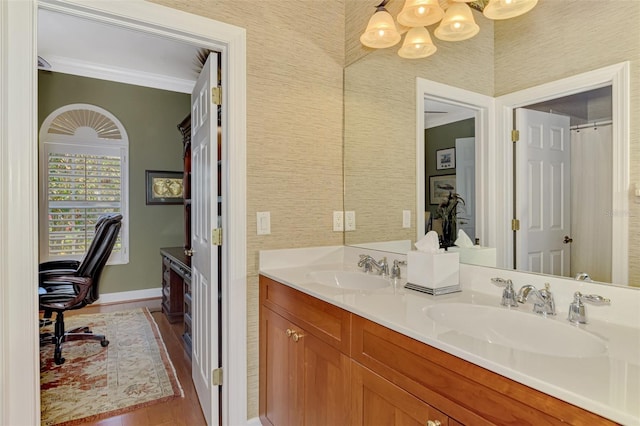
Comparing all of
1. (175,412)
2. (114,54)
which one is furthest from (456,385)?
(114,54)

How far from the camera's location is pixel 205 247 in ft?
6.66

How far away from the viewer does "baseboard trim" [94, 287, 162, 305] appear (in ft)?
14.5

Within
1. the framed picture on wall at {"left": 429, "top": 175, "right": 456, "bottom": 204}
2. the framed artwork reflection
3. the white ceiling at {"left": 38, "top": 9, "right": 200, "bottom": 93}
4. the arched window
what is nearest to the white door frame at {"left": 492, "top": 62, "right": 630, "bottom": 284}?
the framed picture on wall at {"left": 429, "top": 175, "right": 456, "bottom": 204}

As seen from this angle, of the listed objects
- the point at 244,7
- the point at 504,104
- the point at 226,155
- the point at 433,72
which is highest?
the point at 244,7

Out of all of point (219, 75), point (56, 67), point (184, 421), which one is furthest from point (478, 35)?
point (56, 67)

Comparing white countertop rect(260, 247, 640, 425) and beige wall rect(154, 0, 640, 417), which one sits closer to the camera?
white countertop rect(260, 247, 640, 425)

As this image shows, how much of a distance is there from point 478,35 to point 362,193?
0.99 metres

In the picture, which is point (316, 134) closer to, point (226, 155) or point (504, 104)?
point (226, 155)

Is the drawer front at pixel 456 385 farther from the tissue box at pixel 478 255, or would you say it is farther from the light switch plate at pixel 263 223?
the light switch plate at pixel 263 223

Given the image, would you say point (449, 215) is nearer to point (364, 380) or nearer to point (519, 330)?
point (519, 330)

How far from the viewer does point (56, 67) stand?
159 inches

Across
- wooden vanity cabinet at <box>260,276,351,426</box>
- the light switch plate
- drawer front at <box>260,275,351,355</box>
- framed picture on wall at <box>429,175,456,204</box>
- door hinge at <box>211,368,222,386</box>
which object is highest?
framed picture on wall at <box>429,175,456,204</box>

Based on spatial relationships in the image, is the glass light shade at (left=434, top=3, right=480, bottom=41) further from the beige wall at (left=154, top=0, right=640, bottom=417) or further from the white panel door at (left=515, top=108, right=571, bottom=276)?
the white panel door at (left=515, top=108, right=571, bottom=276)

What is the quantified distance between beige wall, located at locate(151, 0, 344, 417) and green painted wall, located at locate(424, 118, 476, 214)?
0.57 meters
